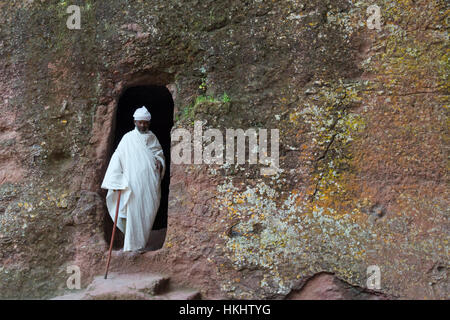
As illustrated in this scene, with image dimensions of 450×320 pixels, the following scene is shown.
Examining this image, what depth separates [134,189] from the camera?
15.4ft

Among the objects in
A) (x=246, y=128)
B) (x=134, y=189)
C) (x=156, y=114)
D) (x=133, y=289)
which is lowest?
(x=133, y=289)

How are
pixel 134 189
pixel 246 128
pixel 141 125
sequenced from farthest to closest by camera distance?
pixel 141 125
pixel 134 189
pixel 246 128

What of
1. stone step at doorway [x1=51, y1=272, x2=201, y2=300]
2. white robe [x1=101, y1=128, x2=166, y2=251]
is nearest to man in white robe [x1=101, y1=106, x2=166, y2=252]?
white robe [x1=101, y1=128, x2=166, y2=251]

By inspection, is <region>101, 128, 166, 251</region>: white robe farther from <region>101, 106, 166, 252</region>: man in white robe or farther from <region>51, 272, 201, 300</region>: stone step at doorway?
<region>51, 272, 201, 300</region>: stone step at doorway

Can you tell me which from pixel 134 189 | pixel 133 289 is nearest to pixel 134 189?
pixel 134 189

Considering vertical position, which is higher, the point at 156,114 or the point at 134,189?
the point at 156,114

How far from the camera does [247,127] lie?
4449 millimetres

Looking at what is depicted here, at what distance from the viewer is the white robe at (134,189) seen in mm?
4602

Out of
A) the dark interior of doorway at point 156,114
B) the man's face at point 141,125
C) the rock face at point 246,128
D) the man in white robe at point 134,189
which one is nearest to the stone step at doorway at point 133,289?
the rock face at point 246,128

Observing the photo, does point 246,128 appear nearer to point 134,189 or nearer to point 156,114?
point 134,189

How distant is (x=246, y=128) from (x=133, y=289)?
1831 mm

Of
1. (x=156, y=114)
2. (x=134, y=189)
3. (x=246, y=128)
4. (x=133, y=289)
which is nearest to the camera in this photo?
(x=133, y=289)

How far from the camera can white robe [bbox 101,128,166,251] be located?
4.60 metres

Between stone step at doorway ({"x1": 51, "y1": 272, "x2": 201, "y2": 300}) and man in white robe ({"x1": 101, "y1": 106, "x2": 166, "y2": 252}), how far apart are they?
13.3 inches
